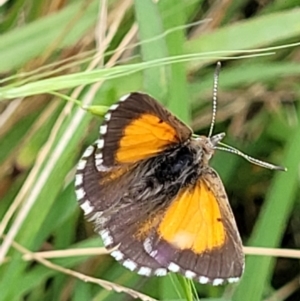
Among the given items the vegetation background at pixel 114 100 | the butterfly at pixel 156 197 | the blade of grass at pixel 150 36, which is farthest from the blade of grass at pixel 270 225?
the blade of grass at pixel 150 36

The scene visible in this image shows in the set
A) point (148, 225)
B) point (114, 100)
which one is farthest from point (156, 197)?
point (114, 100)

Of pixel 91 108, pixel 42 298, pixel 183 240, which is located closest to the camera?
pixel 91 108

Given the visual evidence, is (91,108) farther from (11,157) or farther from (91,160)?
(11,157)

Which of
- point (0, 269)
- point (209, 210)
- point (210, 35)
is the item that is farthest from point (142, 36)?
point (0, 269)

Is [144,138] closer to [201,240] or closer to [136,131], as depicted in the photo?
[136,131]

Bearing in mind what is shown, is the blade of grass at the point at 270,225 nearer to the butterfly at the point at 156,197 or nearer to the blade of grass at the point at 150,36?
the butterfly at the point at 156,197

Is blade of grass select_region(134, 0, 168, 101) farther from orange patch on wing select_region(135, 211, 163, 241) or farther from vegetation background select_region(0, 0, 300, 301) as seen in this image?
orange patch on wing select_region(135, 211, 163, 241)
